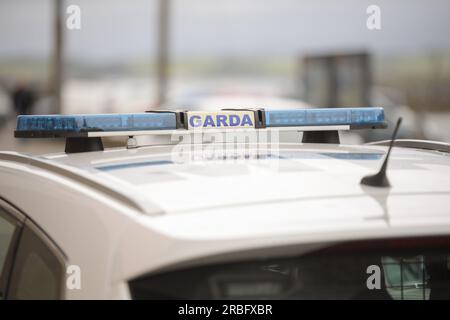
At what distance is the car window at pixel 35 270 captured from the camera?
6.06ft

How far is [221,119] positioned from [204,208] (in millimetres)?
893

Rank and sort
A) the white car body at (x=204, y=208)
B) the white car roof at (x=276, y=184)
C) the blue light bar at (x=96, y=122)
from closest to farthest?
the white car body at (x=204, y=208), the white car roof at (x=276, y=184), the blue light bar at (x=96, y=122)

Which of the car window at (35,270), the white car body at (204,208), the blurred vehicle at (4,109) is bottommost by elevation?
the car window at (35,270)

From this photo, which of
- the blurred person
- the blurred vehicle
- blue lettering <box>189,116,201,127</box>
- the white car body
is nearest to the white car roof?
the white car body

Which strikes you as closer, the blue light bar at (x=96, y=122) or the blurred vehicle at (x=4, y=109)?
the blue light bar at (x=96, y=122)

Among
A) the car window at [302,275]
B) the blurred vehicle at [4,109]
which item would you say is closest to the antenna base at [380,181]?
the car window at [302,275]

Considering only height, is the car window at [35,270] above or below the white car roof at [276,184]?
below

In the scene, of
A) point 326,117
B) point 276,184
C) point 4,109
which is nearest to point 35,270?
point 276,184

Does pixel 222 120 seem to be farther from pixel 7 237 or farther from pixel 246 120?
pixel 7 237

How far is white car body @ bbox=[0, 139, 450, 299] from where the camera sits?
1.63m

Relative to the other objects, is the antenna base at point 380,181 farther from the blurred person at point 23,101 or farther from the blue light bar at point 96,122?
the blurred person at point 23,101

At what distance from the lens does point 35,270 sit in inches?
77.3

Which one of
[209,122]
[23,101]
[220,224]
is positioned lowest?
[220,224]
